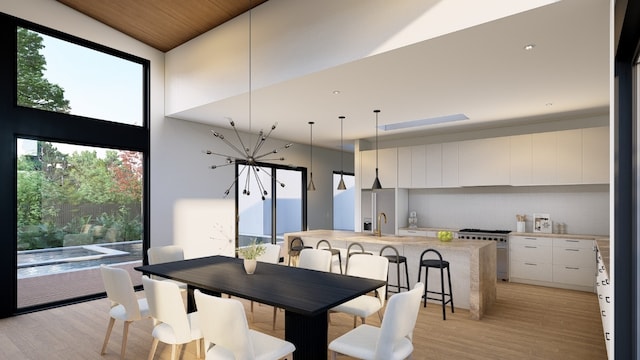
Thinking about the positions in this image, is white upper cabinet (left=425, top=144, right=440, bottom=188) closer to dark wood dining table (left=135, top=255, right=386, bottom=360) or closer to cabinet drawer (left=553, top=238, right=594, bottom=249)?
cabinet drawer (left=553, top=238, right=594, bottom=249)

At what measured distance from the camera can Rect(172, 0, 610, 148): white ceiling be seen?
296 centimetres

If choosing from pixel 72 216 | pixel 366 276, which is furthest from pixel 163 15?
pixel 366 276

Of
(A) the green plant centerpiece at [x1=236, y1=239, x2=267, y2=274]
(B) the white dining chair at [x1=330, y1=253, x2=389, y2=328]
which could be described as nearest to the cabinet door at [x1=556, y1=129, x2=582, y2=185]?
(B) the white dining chair at [x1=330, y1=253, x2=389, y2=328]

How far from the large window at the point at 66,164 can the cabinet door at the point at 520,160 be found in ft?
20.2

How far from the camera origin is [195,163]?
21.3 ft

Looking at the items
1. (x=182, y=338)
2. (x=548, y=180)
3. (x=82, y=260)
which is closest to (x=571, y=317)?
(x=548, y=180)

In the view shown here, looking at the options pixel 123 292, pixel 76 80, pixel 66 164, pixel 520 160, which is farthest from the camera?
pixel 520 160

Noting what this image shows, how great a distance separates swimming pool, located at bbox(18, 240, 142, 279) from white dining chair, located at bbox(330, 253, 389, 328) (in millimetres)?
3740

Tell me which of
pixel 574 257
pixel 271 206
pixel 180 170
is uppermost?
pixel 180 170

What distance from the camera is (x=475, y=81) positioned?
4.19 meters

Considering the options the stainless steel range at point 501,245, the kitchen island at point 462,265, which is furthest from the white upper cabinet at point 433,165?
the kitchen island at point 462,265

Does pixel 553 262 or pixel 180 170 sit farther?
pixel 180 170

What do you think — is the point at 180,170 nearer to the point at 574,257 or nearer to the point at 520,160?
the point at 520,160

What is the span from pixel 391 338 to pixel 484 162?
521 centimetres
